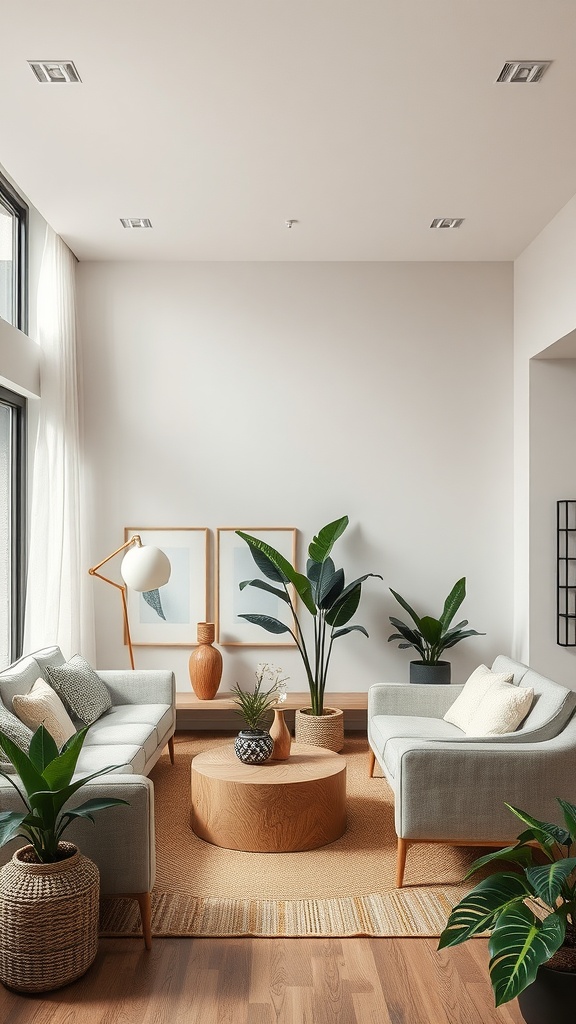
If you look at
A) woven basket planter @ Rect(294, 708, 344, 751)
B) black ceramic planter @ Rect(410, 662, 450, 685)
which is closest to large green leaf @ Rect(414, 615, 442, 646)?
black ceramic planter @ Rect(410, 662, 450, 685)

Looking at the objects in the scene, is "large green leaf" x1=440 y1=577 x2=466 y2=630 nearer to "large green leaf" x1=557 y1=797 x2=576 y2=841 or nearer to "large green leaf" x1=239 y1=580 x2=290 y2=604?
"large green leaf" x1=239 y1=580 x2=290 y2=604

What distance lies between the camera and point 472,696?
412cm

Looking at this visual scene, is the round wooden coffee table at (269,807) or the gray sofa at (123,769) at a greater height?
the gray sofa at (123,769)

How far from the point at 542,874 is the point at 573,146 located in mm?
3418

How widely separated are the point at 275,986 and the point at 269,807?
1.05 m

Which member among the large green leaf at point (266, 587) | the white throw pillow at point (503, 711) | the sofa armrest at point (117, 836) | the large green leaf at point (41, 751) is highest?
the large green leaf at point (266, 587)

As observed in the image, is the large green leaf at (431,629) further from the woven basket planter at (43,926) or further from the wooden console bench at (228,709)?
the woven basket planter at (43,926)

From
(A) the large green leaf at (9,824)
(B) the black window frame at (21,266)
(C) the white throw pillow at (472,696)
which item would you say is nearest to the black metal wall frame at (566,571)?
(C) the white throw pillow at (472,696)

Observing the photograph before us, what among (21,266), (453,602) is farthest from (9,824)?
(21,266)

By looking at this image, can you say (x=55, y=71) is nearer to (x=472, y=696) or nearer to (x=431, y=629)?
(x=472, y=696)


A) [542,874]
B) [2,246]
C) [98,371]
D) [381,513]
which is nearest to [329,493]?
[381,513]

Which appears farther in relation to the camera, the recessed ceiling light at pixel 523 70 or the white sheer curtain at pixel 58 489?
the white sheer curtain at pixel 58 489

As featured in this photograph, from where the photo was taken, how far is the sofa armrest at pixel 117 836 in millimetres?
2846

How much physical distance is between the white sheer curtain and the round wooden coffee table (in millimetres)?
1738
